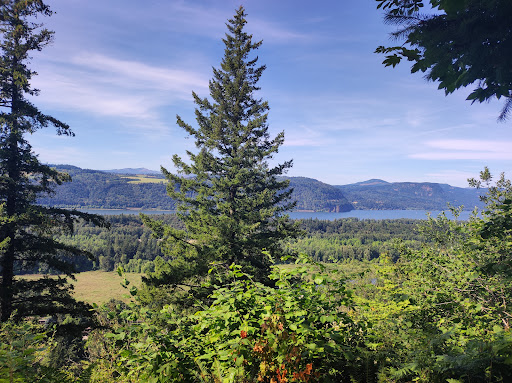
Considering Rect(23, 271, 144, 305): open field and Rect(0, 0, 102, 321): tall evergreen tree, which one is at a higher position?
Rect(0, 0, 102, 321): tall evergreen tree

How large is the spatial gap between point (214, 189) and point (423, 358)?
55.7ft

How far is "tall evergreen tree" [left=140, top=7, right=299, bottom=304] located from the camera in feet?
54.5

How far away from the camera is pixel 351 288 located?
2.94 m

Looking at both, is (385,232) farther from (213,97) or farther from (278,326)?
(278,326)

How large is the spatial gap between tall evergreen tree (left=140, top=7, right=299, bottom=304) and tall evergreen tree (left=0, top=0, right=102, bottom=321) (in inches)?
199

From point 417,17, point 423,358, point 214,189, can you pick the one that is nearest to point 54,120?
point 214,189

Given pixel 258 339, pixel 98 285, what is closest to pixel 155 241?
pixel 98 285

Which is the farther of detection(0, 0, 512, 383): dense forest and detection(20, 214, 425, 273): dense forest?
detection(20, 214, 425, 273): dense forest

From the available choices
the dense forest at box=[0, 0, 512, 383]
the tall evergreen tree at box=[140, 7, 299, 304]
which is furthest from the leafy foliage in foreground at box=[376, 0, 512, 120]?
the tall evergreen tree at box=[140, 7, 299, 304]

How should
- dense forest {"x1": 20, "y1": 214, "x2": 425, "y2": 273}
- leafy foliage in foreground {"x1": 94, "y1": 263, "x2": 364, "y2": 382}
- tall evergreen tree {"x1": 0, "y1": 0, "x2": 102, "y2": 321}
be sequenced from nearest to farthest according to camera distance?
1. leafy foliage in foreground {"x1": 94, "y1": 263, "x2": 364, "y2": 382}
2. tall evergreen tree {"x1": 0, "y1": 0, "x2": 102, "y2": 321}
3. dense forest {"x1": 20, "y1": 214, "x2": 425, "y2": 273}

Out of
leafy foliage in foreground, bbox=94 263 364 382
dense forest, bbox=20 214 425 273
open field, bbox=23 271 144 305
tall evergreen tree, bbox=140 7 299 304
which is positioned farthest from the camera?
dense forest, bbox=20 214 425 273

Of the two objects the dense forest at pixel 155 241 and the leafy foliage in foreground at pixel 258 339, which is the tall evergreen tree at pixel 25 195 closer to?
the leafy foliage in foreground at pixel 258 339

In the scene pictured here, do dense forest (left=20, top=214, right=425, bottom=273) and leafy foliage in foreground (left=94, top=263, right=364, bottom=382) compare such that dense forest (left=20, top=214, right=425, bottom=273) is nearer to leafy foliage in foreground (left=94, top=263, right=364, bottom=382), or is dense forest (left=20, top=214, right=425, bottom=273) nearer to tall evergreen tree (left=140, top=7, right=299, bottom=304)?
tall evergreen tree (left=140, top=7, right=299, bottom=304)

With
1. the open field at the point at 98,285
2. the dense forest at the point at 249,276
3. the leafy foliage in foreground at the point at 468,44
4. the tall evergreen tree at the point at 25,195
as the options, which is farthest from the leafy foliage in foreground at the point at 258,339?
the open field at the point at 98,285
